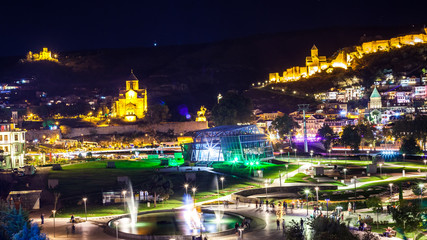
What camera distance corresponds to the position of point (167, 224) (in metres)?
36.8

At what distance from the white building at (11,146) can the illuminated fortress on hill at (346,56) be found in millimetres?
121724

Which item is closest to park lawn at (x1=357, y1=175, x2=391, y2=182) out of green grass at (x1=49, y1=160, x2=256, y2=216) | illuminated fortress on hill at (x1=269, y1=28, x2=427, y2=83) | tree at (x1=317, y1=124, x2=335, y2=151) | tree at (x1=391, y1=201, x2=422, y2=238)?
green grass at (x1=49, y1=160, x2=256, y2=216)

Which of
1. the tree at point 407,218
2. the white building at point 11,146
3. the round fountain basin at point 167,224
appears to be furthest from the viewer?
the white building at point 11,146

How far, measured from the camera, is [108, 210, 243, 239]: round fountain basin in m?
34.2

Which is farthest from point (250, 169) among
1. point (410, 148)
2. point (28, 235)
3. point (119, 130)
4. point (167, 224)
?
point (119, 130)

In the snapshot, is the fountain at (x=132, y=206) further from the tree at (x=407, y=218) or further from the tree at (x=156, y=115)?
the tree at (x=156, y=115)

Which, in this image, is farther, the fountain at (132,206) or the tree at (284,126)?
the tree at (284,126)

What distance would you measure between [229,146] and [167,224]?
41.8 m

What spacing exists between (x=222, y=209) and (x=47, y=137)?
7026 centimetres

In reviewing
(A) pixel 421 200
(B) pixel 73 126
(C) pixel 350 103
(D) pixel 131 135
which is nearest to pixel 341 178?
(A) pixel 421 200

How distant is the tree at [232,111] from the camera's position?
4552 inches

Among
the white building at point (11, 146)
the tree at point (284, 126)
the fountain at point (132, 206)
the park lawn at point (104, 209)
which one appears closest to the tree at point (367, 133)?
the tree at point (284, 126)

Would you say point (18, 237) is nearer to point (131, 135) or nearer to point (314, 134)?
point (131, 135)

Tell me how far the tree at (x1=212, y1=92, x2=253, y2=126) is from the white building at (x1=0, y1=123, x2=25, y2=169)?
4995 centimetres
